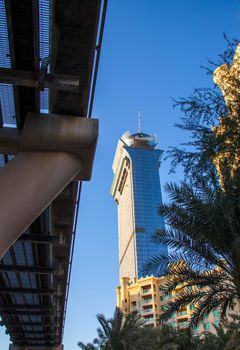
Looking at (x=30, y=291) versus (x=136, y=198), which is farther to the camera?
(x=136, y=198)

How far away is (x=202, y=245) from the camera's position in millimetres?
11773

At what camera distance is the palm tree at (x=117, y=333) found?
2695 cm

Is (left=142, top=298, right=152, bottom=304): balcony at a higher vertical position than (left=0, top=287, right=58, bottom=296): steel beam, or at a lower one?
higher

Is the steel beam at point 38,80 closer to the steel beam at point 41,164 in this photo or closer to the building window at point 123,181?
the steel beam at point 41,164

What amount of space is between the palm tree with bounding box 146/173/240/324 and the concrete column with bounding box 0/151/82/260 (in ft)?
12.0

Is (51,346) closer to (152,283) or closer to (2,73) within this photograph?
(2,73)

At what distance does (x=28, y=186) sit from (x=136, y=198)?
496 feet

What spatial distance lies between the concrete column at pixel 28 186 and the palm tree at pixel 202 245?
12.0 feet

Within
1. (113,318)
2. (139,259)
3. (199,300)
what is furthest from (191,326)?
(139,259)

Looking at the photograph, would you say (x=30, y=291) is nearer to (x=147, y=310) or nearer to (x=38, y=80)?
(x=38, y=80)

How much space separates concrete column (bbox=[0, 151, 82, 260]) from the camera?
28.6ft

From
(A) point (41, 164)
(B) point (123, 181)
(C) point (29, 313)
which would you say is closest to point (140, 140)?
(B) point (123, 181)

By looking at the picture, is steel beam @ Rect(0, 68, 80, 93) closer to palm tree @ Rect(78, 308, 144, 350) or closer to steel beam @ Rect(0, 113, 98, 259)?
steel beam @ Rect(0, 113, 98, 259)

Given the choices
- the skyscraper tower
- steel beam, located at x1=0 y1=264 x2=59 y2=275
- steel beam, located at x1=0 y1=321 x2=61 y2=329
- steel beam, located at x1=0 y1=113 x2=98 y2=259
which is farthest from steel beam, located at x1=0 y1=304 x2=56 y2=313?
the skyscraper tower
